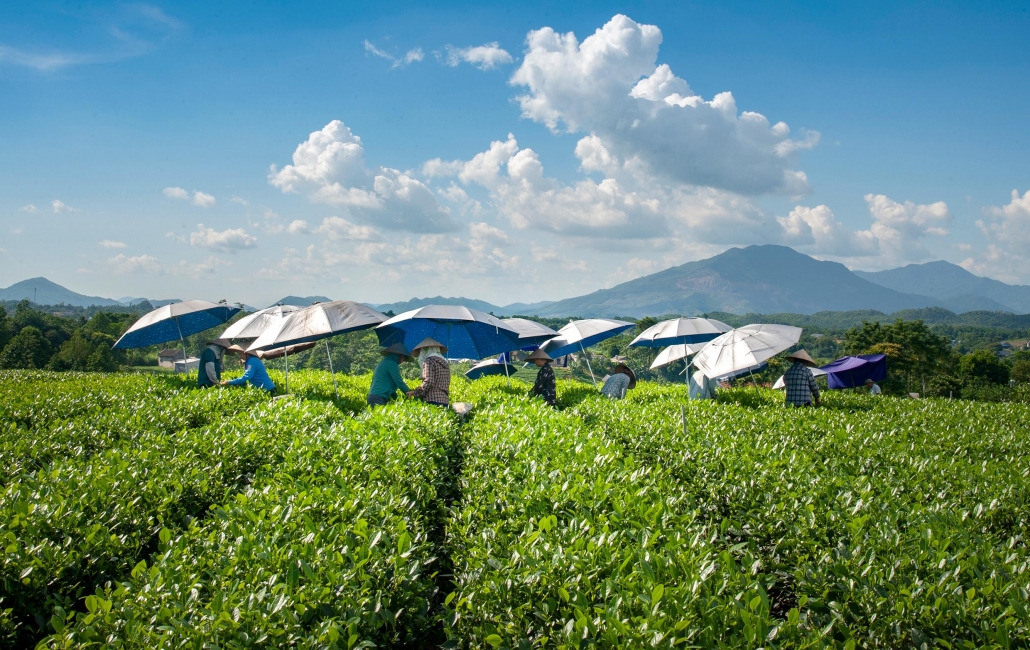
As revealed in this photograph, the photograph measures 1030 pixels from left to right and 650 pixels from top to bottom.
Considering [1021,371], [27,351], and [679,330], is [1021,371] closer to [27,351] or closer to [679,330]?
[679,330]

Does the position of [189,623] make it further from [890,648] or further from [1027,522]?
[1027,522]

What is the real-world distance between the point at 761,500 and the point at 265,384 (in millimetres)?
9941

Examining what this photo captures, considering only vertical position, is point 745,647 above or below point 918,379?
above

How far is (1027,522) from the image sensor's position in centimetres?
433

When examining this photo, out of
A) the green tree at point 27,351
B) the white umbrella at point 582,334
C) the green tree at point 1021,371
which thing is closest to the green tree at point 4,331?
the green tree at point 27,351

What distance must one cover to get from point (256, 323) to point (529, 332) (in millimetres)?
6818

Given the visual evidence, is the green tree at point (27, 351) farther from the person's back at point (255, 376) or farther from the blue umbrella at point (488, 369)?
the person's back at point (255, 376)

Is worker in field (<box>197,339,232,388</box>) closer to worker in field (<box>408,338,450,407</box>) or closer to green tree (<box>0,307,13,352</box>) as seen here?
worker in field (<box>408,338,450,407</box>)

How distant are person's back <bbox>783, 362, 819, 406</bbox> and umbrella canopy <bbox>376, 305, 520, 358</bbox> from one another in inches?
238

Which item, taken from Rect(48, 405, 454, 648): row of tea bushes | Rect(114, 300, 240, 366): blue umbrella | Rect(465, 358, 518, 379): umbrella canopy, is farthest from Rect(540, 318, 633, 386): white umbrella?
Rect(48, 405, 454, 648): row of tea bushes

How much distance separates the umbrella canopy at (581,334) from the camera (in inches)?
535

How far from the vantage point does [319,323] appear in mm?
10023

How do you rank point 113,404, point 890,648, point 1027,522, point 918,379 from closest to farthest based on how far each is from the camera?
1. point 890,648
2. point 1027,522
3. point 113,404
4. point 918,379

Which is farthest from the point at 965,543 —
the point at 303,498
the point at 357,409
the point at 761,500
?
the point at 357,409
